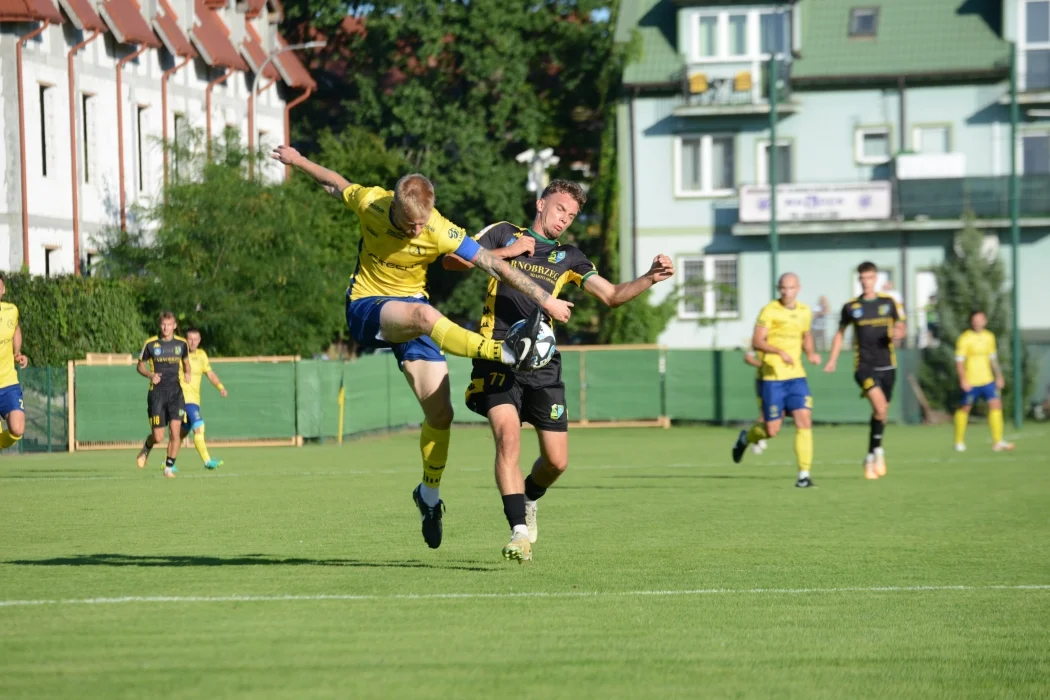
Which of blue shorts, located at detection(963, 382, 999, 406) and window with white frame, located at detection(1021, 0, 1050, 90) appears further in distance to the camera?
window with white frame, located at detection(1021, 0, 1050, 90)

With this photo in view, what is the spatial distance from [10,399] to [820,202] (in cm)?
3158

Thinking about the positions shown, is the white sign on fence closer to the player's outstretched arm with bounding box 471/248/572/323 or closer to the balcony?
the balcony

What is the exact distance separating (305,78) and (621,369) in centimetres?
1664

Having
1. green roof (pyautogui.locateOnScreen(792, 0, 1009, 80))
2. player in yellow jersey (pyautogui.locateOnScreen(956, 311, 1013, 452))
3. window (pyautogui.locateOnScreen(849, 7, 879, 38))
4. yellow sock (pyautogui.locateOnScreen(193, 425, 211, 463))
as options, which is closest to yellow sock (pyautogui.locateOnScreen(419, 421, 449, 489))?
yellow sock (pyautogui.locateOnScreen(193, 425, 211, 463))

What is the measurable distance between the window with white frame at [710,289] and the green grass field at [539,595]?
2925cm

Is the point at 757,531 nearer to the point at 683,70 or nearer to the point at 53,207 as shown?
the point at 53,207

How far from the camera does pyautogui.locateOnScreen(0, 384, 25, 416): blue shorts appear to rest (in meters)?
16.4

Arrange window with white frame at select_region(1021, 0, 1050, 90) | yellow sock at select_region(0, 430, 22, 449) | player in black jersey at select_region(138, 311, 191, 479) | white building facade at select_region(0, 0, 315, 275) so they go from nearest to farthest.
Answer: yellow sock at select_region(0, 430, 22, 449), player in black jersey at select_region(138, 311, 191, 479), white building facade at select_region(0, 0, 315, 275), window with white frame at select_region(1021, 0, 1050, 90)

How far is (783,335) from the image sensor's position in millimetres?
17703

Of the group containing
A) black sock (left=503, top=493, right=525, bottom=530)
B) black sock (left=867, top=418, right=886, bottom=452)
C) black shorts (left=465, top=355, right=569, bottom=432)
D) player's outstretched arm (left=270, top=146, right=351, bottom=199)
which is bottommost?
black sock (left=867, top=418, right=886, bottom=452)

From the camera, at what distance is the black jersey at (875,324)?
61.8ft

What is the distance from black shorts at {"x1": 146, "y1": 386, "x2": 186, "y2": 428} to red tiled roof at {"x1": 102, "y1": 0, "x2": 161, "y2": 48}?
1776 centimetres

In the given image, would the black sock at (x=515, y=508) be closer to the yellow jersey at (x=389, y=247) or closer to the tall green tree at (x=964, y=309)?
the yellow jersey at (x=389, y=247)

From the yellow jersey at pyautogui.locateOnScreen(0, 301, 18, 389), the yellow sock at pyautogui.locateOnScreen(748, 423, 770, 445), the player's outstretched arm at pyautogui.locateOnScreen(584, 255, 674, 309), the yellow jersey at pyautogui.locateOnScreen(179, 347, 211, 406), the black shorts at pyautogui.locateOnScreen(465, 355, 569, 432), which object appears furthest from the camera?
the yellow jersey at pyautogui.locateOnScreen(179, 347, 211, 406)
